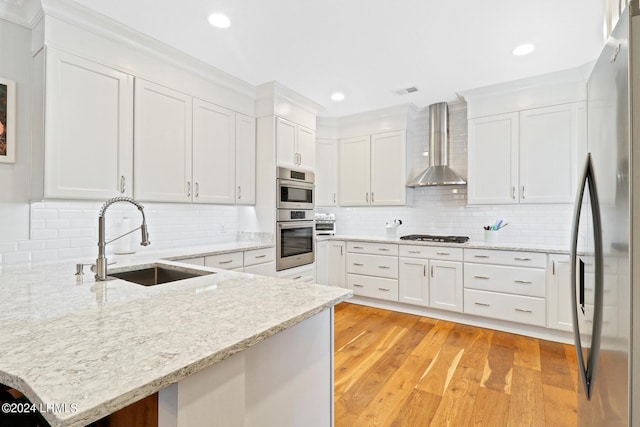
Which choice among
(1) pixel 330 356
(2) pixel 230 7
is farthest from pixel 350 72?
(1) pixel 330 356

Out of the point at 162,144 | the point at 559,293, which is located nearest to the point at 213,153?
the point at 162,144

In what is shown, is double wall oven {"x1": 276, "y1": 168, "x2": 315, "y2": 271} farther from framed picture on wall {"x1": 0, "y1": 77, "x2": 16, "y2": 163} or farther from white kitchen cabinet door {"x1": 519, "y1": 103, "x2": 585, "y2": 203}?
white kitchen cabinet door {"x1": 519, "y1": 103, "x2": 585, "y2": 203}

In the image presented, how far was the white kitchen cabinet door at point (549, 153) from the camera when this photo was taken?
10.2ft

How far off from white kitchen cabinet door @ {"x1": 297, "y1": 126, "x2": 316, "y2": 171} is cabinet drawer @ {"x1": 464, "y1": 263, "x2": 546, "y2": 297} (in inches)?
88.5

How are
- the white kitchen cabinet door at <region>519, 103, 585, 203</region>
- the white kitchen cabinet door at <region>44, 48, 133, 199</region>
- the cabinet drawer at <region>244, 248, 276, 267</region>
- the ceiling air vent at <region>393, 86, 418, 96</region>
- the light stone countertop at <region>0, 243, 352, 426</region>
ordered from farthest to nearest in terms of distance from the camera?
1. the ceiling air vent at <region>393, 86, 418, 96</region>
2. the cabinet drawer at <region>244, 248, 276, 267</region>
3. the white kitchen cabinet door at <region>519, 103, 585, 203</region>
4. the white kitchen cabinet door at <region>44, 48, 133, 199</region>
5. the light stone countertop at <region>0, 243, 352, 426</region>

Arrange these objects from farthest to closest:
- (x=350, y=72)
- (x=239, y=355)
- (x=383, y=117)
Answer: (x=383, y=117)
(x=350, y=72)
(x=239, y=355)

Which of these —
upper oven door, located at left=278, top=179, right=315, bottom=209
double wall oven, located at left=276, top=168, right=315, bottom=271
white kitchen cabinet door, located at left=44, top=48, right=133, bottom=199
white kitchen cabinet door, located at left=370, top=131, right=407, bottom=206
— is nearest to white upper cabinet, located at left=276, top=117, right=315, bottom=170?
double wall oven, located at left=276, top=168, right=315, bottom=271

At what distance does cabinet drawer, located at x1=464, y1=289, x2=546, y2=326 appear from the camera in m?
3.04

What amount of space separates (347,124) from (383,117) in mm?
577

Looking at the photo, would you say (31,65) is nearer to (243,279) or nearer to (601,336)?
(243,279)

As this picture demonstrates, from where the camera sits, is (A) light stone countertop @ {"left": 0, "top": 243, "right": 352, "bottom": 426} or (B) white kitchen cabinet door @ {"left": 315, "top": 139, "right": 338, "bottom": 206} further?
(B) white kitchen cabinet door @ {"left": 315, "top": 139, "right": 338, "bottom": 206}

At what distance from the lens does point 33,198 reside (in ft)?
7.12

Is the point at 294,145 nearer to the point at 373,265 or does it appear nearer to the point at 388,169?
the point at 388,169

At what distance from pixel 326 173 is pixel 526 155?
255cm
